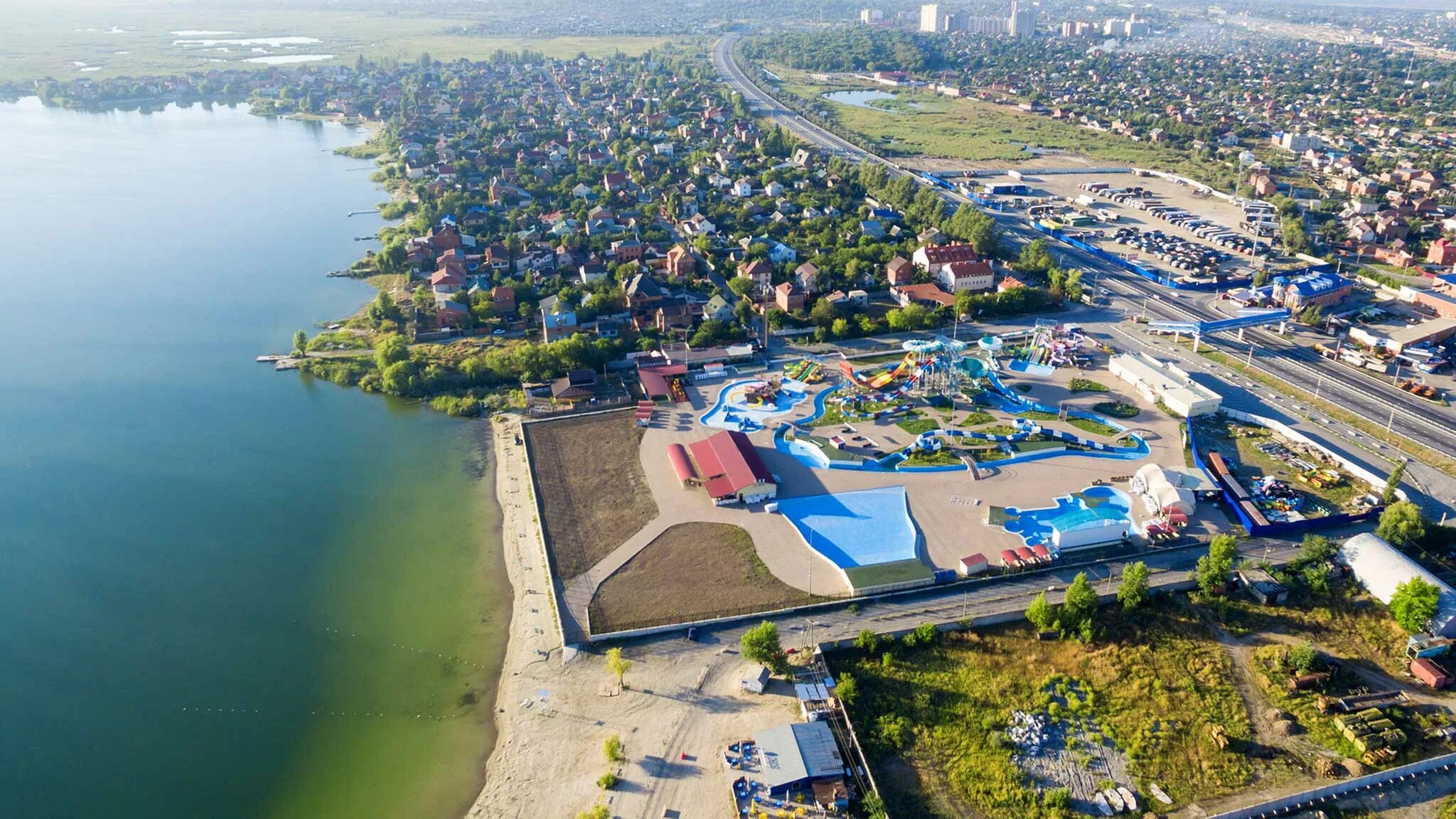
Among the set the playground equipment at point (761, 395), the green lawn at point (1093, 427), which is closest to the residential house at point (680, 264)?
the playground equipment at point (761, 395)

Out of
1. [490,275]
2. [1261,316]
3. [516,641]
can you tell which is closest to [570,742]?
[516,641]

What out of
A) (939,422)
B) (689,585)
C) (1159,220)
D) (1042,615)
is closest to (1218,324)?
(939,422)

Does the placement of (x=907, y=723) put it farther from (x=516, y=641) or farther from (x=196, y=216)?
(x=196, y=216)

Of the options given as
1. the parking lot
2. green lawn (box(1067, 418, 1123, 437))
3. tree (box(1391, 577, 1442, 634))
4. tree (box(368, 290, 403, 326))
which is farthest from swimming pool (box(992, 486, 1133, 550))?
tree (box(368, 290, 403, 326))

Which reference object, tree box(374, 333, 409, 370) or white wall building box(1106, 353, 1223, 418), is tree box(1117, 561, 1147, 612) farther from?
tree box(374, 333, 409, 370)

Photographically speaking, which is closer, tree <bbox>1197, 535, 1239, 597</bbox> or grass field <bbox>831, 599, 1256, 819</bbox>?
grass field <bbox>831, 599, 1256, 819</bbox>
